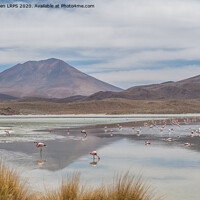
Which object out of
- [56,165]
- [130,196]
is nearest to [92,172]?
[56,165]

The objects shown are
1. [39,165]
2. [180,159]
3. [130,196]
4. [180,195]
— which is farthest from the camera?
[180,159]

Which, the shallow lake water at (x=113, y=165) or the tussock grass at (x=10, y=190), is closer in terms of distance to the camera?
the tussock grass at (x=10, y=190)

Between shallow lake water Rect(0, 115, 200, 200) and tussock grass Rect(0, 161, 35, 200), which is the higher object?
tussock grass Rect(0, 161, 35, 200)

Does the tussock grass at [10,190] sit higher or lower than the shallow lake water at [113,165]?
higher

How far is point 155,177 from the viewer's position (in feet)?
35.5

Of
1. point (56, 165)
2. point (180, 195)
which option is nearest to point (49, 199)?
point (180, 195)

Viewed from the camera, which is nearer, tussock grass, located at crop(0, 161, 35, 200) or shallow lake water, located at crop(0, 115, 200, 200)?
tussock grass, located at crop(0, 161, 35, 200)

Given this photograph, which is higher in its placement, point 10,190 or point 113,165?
point 10,190

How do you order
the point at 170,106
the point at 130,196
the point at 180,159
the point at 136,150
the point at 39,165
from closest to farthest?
the point at 130,196 < the point at 39,165 < the point at 180,159 < the point at 136,150 < the point at 170,106

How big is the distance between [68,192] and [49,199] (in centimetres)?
38

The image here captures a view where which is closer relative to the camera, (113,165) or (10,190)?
(10,190)

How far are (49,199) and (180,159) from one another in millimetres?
8127

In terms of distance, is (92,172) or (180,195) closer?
(180,195)

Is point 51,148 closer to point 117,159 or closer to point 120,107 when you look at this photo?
point 117,159
